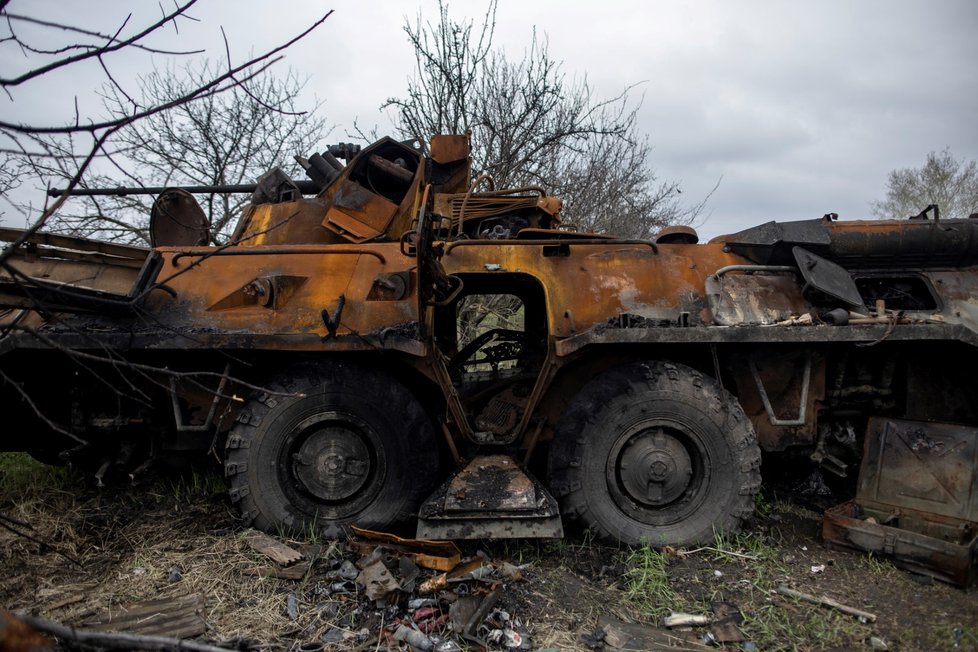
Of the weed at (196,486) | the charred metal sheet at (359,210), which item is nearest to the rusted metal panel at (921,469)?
the charred metal sheet at (359,210)

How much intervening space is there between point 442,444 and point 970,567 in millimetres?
3261

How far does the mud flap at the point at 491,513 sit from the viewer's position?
383 cm

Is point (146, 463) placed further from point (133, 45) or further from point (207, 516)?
point (133, 45)

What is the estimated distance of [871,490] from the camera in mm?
4359

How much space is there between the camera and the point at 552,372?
4.39m

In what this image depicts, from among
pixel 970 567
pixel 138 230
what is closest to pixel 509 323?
pixel 138 230

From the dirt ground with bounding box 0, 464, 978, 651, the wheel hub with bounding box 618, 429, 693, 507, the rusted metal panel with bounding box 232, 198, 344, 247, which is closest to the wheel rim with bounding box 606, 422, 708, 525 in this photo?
the wheel hub with bounding box 618, 429, 693, 507

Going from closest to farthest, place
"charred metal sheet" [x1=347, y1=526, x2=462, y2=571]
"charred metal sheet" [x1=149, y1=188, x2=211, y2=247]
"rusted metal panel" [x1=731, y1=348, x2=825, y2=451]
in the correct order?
1. "charred metal sheet" [x1=347, y1=526, x2=462, y2=571]
2. "rusted metal panel" [x1=731, y1=348, x2=825, y2=451]
3. "charred metal sheet" [x1=149, y1=188, x2=211, y2=247]

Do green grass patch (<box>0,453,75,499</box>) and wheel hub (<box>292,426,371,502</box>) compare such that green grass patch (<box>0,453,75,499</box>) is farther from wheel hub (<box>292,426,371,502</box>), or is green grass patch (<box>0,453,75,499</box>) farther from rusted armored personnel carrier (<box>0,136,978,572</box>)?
wheel hub (<box>292,426,371,502</box>)

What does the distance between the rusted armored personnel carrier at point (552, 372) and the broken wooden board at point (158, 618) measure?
87 centimetres

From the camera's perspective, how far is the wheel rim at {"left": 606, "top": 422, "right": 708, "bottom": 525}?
4.26 m

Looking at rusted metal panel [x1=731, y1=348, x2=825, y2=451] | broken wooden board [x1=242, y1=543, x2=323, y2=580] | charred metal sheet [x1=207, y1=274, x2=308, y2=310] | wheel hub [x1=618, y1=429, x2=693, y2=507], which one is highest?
charred metal sheet [x1=207, y1=274, x2=308, y2=310]

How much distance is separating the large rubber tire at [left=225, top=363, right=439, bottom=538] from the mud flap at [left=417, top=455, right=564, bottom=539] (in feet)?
1.50

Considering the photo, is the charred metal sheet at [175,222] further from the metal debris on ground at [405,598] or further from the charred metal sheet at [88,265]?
the metal debris on ground at [405,598]
